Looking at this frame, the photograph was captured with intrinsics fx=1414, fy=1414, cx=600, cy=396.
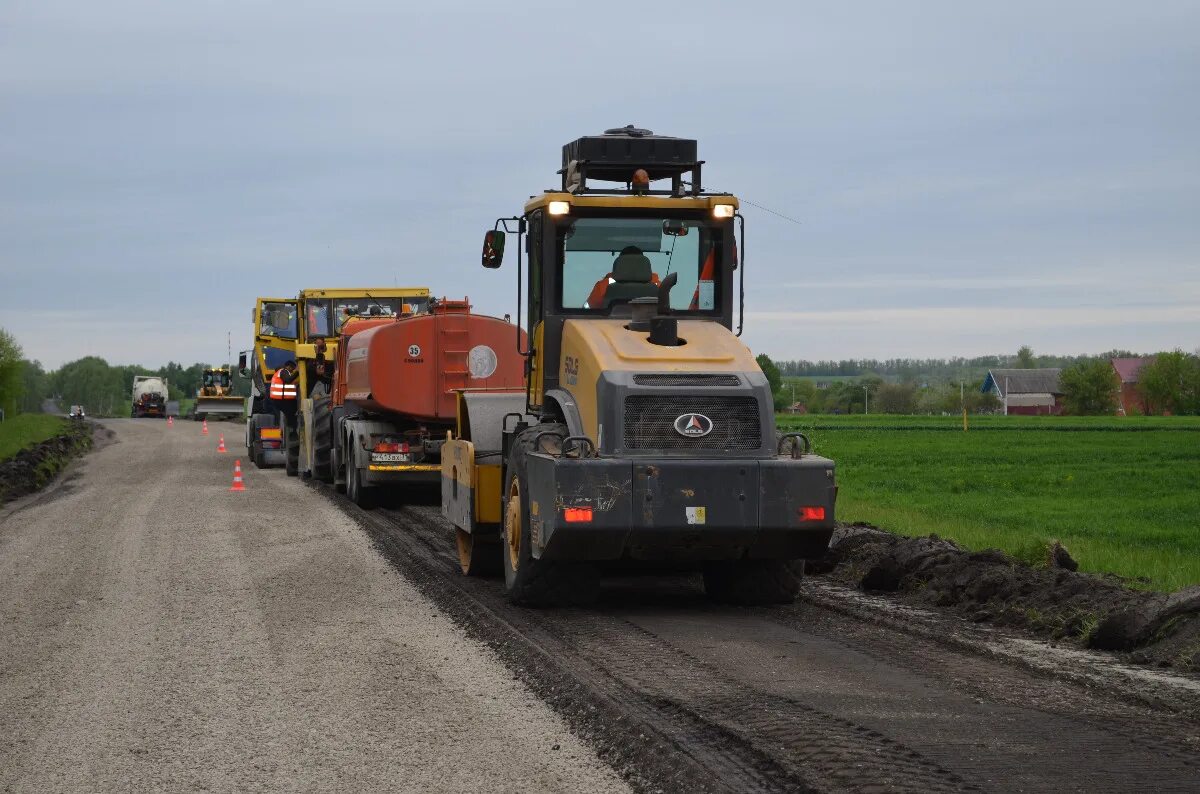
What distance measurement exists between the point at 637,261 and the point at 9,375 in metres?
78.8

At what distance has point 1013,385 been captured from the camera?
163m

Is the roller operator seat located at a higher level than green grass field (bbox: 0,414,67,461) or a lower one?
higher

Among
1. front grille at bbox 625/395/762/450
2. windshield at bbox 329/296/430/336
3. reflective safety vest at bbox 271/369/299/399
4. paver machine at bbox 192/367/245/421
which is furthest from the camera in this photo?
paver machine at bbox 192/367/245/421

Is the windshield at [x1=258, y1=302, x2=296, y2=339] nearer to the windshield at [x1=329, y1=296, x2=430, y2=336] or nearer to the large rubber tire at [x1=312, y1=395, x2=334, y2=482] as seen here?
the windshield at [x1=329, y1=296, x2=430, y2=336]

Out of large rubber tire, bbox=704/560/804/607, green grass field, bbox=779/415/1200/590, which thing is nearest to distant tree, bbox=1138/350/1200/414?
green grass field, bbox=779/415/1200/590

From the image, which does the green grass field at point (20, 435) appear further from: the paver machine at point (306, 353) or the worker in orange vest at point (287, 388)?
the worker in orange vest at point (287, 388)

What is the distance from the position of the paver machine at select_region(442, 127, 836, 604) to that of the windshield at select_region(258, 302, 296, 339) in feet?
58.7

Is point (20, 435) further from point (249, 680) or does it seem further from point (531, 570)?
point (249, 680)

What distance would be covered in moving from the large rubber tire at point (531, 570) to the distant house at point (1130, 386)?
13127 cm

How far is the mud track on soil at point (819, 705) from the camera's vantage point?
6.45 meters

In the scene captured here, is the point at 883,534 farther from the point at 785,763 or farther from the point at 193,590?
the point at 785,763

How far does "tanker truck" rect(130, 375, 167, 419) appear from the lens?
3519 inches

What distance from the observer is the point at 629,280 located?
473 inches

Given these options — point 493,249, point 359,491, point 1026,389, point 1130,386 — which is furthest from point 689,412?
point 1026,389
